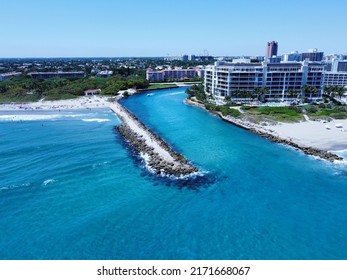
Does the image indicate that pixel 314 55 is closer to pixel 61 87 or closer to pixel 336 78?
pixel 336 78

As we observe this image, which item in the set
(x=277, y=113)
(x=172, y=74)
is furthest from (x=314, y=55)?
(x=277, y=113)

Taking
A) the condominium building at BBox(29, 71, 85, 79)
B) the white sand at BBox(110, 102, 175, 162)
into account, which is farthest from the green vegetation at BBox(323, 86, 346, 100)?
the condominium building at BBox(29, 71, 85, 79)

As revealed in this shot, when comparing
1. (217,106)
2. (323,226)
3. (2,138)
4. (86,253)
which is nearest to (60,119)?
(2,138)

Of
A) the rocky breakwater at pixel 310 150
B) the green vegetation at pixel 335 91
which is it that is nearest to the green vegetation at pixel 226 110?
the rocky breakwater at pixel 310 150

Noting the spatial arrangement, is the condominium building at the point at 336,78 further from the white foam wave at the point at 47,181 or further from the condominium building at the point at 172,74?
the white foam wave at the point at 47,181

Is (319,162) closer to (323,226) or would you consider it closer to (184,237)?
(323,226)

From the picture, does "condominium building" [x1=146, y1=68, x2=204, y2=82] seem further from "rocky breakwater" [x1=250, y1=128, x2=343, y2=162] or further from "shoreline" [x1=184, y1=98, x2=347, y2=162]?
"rocky breakwater" [x1=250, y1=128, x2=343, y2=162]
